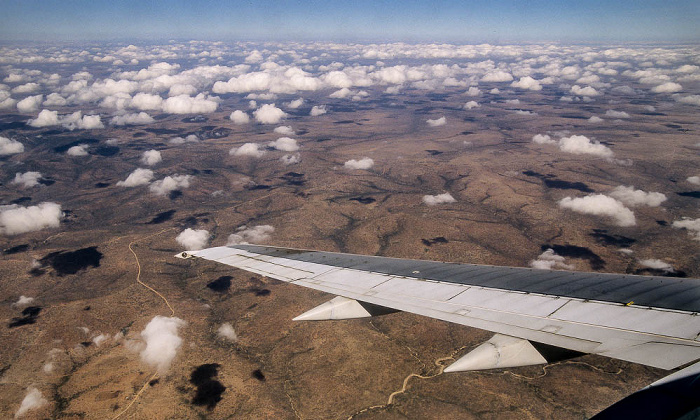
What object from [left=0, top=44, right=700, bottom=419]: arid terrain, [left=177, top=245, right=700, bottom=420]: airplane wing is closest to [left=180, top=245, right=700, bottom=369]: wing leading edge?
[left=177, top=245, right=700, bottom=420]: airplane wing

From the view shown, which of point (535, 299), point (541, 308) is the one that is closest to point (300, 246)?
point (535, 299)

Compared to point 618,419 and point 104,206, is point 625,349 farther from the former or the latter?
point 104,206

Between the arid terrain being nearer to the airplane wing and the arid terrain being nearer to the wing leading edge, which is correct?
the wing leading edge

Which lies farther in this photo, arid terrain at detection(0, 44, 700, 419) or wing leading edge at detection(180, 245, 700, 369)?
arid terrain at detection(0, 44, 700, 419)

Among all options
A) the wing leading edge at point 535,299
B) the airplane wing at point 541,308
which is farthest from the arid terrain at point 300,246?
the airplane wing at point 541,308

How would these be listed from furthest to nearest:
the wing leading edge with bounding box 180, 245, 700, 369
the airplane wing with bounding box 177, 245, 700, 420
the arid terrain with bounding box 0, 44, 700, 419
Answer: the arid terrain with bounding box 0, 44, 700, 419 → the wing leading edge with bounding box 180, 245, 700, 369 → the airplane wing with bounding box 177, 245, 700, 420

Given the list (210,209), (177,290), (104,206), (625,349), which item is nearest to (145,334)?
(177,290)
